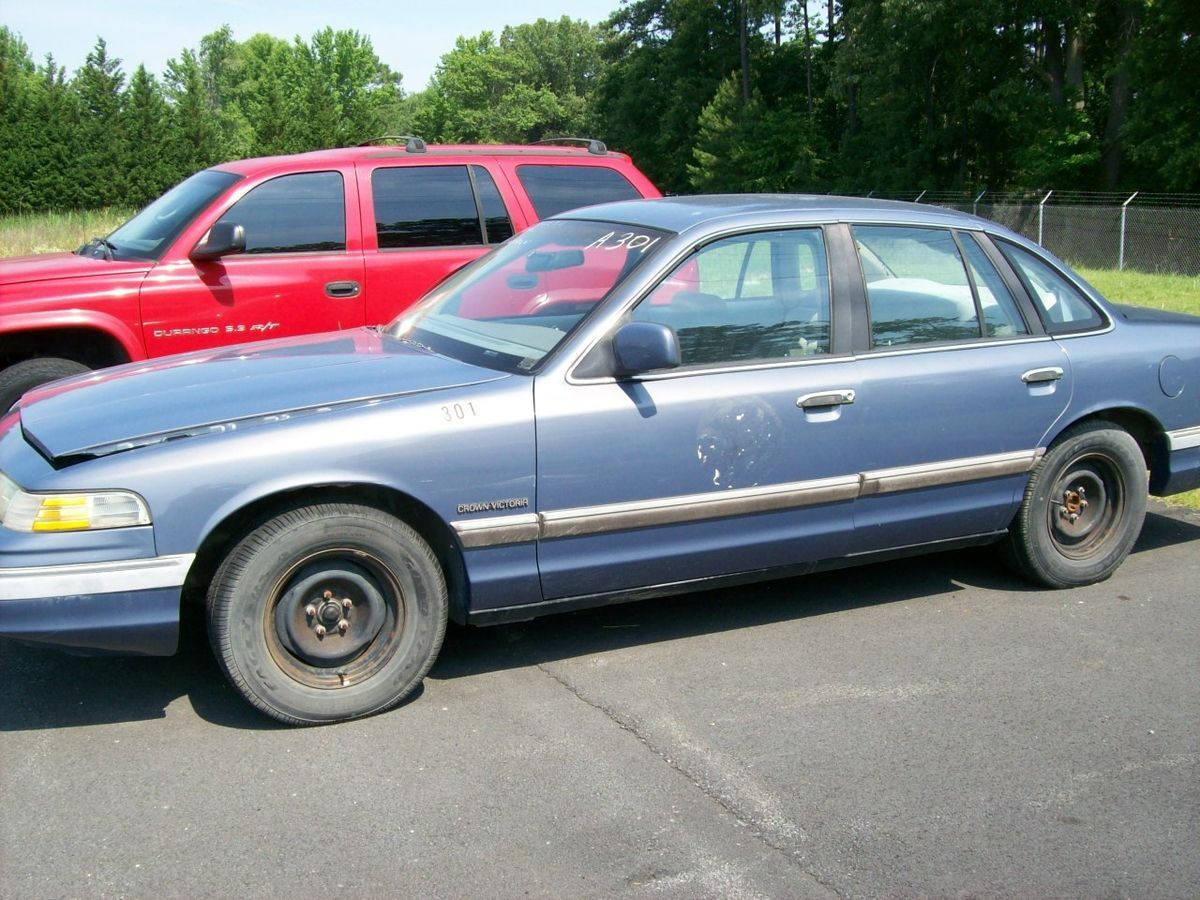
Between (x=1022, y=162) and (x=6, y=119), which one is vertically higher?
(x=6, y=119)

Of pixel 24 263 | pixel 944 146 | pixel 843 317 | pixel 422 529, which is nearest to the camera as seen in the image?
pixel 422 529

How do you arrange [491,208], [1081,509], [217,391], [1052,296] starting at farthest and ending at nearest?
1. [491,208]
2. [1081,509]
3. [1052,296]
4. [217,391]

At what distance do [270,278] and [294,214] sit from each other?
46 cm

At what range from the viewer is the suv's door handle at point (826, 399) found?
14.5 ft

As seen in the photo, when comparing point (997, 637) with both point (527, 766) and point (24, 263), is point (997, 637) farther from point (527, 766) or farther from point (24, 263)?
point (24, 263)

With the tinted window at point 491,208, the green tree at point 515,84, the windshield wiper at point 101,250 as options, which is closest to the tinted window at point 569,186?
the tinted window at point 491,208

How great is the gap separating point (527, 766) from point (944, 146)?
4409 centimetres

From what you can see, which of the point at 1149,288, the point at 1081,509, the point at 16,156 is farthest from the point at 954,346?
the point at 16,156

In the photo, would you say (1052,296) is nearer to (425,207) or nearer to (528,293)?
(528,293)

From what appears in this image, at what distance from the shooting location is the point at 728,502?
169 inches

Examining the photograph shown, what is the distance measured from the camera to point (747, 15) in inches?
2269

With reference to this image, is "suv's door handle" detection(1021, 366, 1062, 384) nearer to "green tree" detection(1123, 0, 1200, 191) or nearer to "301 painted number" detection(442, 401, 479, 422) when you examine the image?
"301 painted number" detection(442, 401, 479, 422)

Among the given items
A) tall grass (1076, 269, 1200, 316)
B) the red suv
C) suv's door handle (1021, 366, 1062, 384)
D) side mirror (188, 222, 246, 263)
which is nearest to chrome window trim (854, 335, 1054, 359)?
suv's door handle (1021, 366, 1062, 384)

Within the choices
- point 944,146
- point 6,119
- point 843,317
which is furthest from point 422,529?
point 6,119
